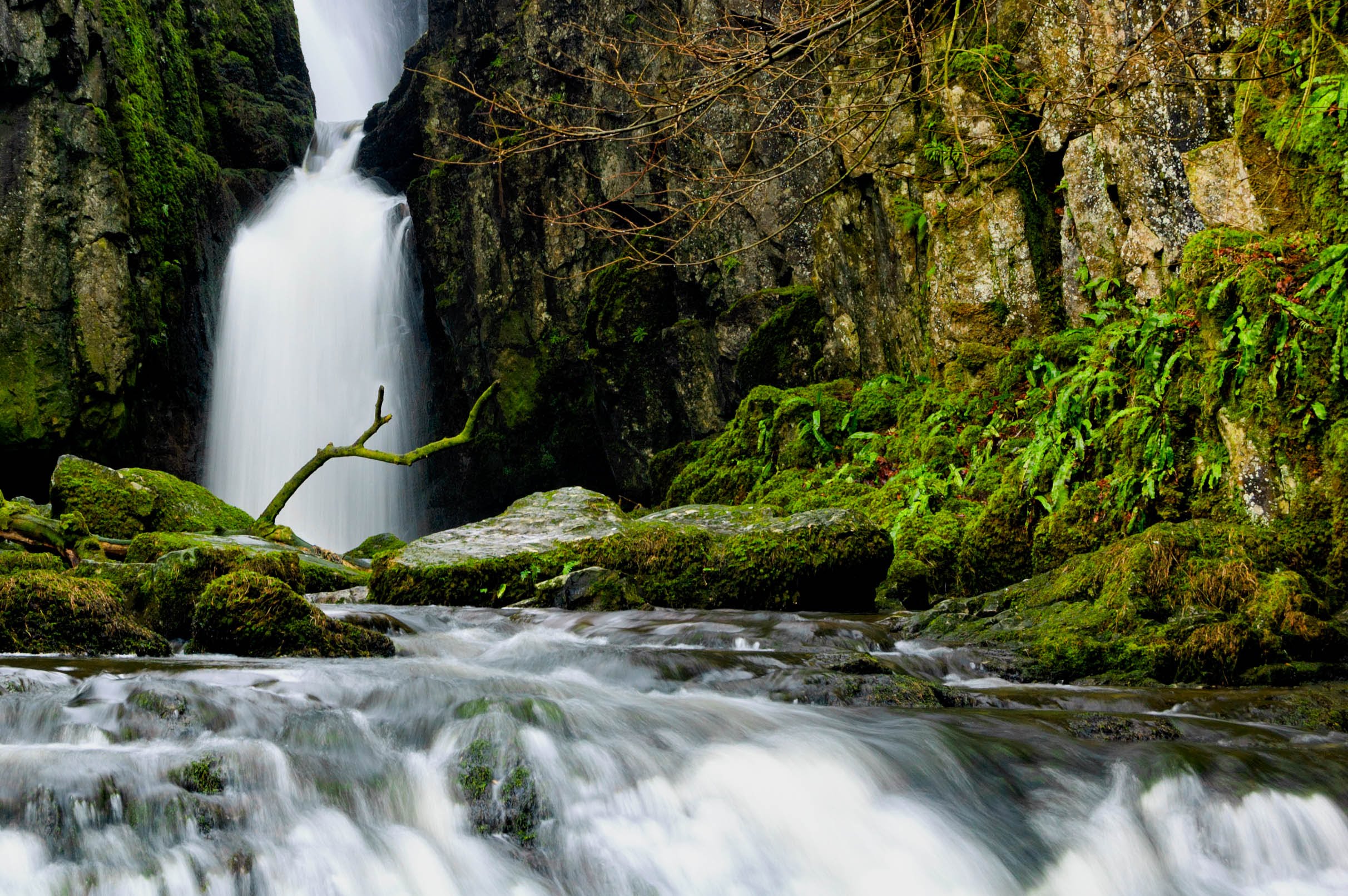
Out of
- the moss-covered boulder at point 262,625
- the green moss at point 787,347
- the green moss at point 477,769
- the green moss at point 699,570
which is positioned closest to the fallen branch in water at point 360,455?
the green moss at point 699,570

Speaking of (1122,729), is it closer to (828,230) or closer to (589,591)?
(589,591)

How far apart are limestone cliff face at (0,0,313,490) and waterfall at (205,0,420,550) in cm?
84

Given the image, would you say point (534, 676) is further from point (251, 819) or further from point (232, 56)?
point (232, 56)

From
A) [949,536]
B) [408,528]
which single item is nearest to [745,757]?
[949,536]

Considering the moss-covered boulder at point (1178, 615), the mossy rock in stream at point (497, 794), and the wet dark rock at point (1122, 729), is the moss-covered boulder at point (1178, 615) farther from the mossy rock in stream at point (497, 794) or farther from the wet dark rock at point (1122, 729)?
the mossy rock in stream at point (497, 794)

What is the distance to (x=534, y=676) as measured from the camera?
5.32 meters

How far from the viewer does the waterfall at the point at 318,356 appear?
22.8 meters

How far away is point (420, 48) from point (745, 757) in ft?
92.5

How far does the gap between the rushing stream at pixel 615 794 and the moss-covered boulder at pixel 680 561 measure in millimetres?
3213

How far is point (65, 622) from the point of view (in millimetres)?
5156

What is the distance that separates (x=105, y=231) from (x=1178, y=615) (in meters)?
21.9

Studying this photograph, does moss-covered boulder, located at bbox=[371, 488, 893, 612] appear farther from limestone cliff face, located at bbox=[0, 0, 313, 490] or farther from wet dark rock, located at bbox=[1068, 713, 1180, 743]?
limestone cliff face, located at bbox=[0, 0, 313, 490]

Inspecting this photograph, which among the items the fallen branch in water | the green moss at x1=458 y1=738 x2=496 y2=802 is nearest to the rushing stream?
the green moss at x1=458 y1=738 x2=496 y2=802

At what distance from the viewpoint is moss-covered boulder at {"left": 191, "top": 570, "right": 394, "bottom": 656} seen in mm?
5426
